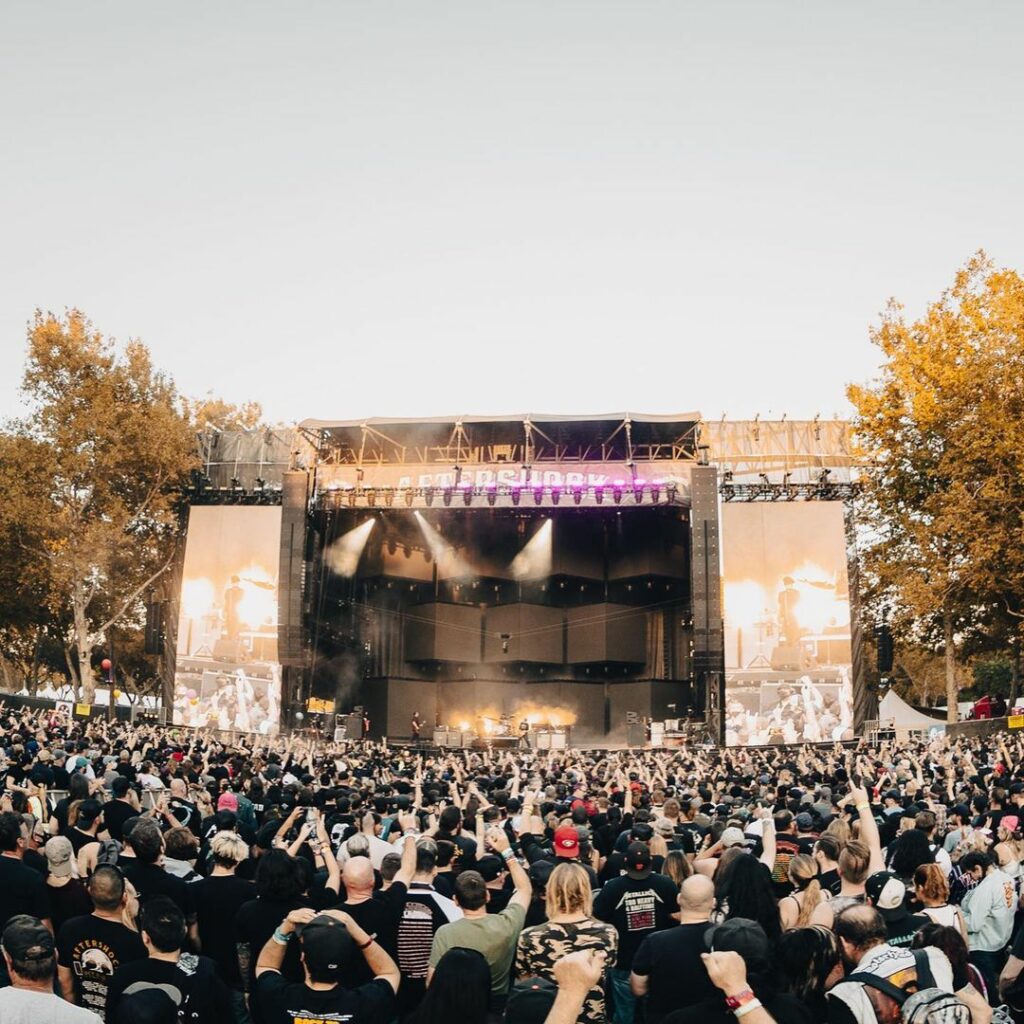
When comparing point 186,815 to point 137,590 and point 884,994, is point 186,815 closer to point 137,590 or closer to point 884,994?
point 884,994

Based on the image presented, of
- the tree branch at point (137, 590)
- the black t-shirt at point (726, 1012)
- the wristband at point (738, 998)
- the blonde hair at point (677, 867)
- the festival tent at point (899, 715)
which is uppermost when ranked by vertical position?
the tree branch at point (137, 590)

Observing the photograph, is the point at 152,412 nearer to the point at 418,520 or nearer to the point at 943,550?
the point at 418,520

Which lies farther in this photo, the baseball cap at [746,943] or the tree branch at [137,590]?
the tree branch at [137,590]

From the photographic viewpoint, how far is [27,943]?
3.76 metres

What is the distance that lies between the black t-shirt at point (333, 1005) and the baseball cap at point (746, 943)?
4.18ft

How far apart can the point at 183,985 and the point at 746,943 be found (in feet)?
6.84

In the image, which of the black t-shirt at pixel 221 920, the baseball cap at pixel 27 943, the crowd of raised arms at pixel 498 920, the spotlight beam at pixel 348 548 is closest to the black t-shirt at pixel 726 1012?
the crowd of raised arms at pixel 498 920

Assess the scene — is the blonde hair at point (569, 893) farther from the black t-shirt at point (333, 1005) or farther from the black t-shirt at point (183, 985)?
the black t-shirt at point (183, 985)

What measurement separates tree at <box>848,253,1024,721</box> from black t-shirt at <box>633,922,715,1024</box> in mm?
26486

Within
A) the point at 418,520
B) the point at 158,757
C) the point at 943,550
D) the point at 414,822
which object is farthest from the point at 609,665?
the point at 414,822

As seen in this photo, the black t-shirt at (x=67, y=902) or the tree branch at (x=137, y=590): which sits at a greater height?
the tree branch at (x=137, y=590)

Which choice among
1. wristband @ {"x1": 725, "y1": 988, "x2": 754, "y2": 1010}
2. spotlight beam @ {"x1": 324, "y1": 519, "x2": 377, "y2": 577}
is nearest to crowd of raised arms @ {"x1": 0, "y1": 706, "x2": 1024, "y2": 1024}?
wristband @ {"x1": 725, "y1": 988, "x2": 754, "y2": 1010}

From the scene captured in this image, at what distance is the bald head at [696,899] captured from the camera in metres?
4.59

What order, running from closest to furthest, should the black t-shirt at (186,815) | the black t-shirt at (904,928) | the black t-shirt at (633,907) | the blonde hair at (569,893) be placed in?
1. the blonde hair at (569,893)
2. the black t-shirt at (904,928)
3. the black t-shirt at (633,907)
4. the black t-shirt at (186,815)
